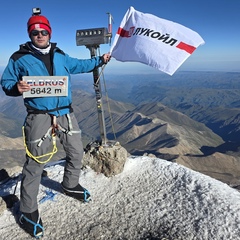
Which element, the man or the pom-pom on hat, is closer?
the pom-pom on hat

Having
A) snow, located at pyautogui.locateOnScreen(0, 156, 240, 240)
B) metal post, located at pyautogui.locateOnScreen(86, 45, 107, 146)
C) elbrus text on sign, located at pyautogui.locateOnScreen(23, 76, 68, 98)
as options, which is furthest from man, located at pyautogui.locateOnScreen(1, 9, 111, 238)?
metal post, located at pyautogui.locateOnScreen(86, 45, 107, 146)

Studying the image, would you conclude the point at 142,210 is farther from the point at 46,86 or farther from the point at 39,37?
the point at 39,37

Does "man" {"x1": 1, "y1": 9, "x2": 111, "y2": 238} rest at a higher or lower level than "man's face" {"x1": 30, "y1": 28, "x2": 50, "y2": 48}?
lower

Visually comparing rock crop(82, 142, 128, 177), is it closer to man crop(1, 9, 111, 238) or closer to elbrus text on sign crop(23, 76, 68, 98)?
man crop(1, 9, 111, 238)

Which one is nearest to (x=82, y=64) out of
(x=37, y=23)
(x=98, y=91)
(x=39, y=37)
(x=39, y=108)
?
(x=39, y=37)

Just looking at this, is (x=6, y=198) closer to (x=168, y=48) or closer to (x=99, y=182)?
(x=99, y=182)

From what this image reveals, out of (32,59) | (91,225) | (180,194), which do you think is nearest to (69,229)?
(91,225)
